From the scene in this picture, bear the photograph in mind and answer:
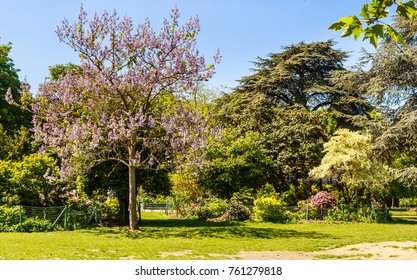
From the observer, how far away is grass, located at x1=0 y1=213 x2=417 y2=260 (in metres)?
12.7

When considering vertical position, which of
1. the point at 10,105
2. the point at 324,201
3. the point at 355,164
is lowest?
the point at 324,201

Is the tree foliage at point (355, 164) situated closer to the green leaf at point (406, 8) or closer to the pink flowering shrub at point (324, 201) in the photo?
the pink flowering shrub at point (324, 201)

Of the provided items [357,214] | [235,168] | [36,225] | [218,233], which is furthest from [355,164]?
[36,225]

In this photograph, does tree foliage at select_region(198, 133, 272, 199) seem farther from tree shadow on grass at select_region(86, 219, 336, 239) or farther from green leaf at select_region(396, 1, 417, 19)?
green leaf at select_region(396, 1, 417, 19)

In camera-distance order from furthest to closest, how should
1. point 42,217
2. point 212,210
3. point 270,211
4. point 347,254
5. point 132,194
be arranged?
point 212,210 < point 270,211 < point 132,194 < point 42,217 < point 347,254

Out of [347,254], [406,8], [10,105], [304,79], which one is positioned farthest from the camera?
[10,105]

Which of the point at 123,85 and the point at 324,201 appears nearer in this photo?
the point at 123,85

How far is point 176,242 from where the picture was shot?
16.0 m

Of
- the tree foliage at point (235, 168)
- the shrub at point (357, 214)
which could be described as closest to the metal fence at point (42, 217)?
the tree foliage at point (235, 168)

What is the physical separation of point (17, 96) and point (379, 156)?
102 ft

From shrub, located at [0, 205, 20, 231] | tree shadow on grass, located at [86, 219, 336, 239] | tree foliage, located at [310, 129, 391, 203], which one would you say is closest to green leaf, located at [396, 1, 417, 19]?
tree shadow on grass, located at [86, 219, 336, 239]

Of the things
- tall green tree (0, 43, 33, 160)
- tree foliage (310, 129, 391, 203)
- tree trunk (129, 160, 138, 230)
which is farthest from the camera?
tall green tree (0, 43, 33, 160)

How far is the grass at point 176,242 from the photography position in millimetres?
12703

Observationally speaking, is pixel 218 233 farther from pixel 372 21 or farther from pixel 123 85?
pixel 372 21
